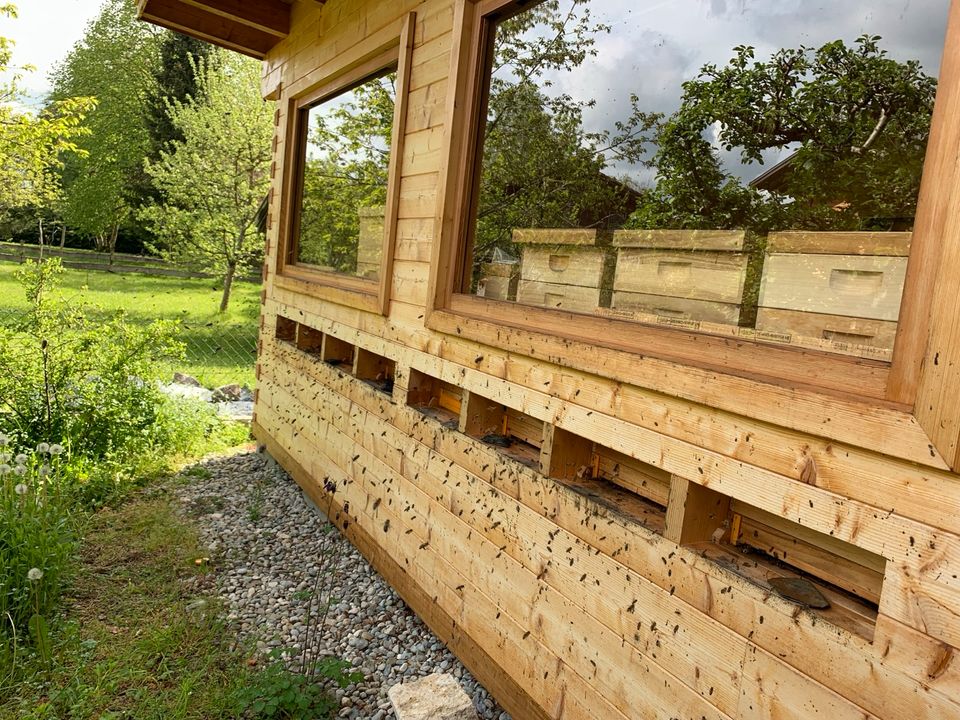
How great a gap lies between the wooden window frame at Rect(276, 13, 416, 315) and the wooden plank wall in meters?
0.07

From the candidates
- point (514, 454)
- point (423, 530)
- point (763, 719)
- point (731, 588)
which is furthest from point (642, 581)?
point (423, 530)

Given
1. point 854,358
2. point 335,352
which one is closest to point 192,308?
point 335,352

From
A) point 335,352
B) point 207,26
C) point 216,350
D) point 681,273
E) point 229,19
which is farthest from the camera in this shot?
point 216,350

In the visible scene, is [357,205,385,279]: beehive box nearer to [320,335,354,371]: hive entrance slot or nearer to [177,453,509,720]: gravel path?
[320,335,354,371]: hive entrance slot

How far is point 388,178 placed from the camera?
3666 mm

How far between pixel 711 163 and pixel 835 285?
20.0 inches

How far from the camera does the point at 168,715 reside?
8.55 ft

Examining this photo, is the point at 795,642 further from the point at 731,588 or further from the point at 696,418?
the point at 696,418

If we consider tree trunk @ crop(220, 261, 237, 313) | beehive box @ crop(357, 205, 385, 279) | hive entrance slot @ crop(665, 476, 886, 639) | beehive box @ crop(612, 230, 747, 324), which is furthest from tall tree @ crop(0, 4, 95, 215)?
hive entrance slot @ crop(665, 476, 886, 639)

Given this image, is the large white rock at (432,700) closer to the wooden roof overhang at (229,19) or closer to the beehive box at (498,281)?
the beehive box at (498,281)

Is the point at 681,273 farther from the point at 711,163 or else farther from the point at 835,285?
the point at 835,285

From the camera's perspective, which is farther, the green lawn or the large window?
the green lawn

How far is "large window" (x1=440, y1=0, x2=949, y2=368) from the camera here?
4.89ft

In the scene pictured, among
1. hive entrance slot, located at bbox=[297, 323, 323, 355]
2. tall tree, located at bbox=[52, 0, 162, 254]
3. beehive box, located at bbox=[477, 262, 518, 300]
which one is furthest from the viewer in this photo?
tall tree, located at bbox=[52, 0, 162, 254]
